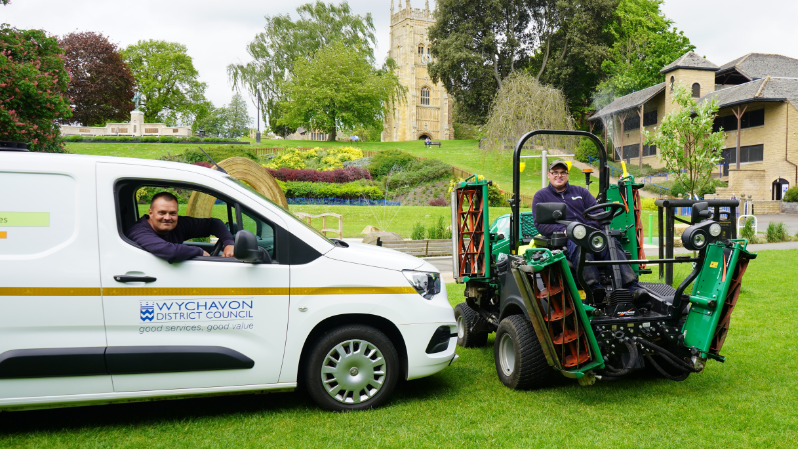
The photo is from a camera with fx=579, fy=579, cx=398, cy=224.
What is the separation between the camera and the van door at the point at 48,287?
391cm

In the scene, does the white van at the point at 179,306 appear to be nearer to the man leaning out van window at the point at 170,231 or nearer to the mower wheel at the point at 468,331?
the man leaning out van window at the point at 170,231

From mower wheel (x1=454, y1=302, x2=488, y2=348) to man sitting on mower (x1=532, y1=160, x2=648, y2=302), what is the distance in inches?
63.9

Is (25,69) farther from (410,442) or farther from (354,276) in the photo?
(410,442)

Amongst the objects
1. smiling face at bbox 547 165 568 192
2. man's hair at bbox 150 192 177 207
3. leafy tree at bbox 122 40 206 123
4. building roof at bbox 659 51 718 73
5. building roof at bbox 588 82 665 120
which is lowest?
man's hair at bbox 150 192 177 207

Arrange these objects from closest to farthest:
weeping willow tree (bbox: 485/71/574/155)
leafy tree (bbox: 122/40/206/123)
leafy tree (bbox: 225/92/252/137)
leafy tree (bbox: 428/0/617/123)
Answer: weeping willow tree (bbox: 485/71/574/155)
leafy tree (bbox: 428/0/617/123)
leafy tree (bbox: 122/40/206/123)
leafy tree (bbox: 225/92/252/137)

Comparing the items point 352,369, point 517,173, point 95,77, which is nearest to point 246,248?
point 352,369

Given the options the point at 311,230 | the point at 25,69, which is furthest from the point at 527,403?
the point at 25,69

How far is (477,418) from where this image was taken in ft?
14.7

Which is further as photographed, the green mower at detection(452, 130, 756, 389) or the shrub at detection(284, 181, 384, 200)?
the shrub at detection(284, 181, 384, 200)

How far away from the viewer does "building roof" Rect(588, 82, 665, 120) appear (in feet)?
149

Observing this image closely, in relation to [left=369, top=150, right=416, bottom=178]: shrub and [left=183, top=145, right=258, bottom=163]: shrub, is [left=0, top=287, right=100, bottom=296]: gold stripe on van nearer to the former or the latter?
[left=183, top=145, right=258, bottom=163]: shrub

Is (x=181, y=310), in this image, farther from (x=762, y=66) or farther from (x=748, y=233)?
(x=762, y=66)

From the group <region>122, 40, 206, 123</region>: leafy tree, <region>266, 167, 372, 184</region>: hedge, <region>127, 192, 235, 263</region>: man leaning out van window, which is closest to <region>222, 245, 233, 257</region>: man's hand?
<region>127, 192, 235, 263</region>: man leaning out van window

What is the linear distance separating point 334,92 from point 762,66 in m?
37.3
